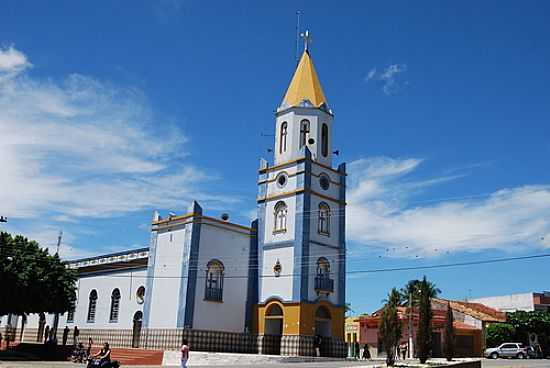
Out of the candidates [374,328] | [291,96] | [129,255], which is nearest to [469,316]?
[374,328]

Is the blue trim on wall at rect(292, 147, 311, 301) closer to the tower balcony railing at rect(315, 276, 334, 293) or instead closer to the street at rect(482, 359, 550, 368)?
the tower balcony railing at rect(315, 276, 334, 293)

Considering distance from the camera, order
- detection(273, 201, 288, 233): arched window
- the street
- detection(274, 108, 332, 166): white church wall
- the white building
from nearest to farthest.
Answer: the street < detection(273, 201, 288, 233): arched window < detection(274, 108, 332, 166): white church wall < the white building

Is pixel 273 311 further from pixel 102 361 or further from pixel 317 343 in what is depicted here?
pixel 102 361

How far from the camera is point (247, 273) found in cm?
3672

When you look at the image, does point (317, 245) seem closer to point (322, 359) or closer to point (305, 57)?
point (322, 359)

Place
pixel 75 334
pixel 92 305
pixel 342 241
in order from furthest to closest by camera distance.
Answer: pixel 92 305
pixel 75 334
pixel 342 241

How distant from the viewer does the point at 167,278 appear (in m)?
35.4

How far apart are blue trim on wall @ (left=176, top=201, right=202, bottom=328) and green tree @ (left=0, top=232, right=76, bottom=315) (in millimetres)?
6829

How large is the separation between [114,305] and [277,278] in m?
11.3

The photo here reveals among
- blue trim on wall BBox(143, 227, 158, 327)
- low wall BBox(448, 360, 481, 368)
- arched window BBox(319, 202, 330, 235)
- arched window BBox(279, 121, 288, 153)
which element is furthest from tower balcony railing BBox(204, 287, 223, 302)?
low wall BBox(448, 360, 481, 368)

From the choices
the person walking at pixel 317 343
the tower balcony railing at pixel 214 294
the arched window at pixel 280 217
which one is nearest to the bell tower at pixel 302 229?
the arched window at pixel 280 217

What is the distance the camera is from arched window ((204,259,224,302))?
3488 centimetres

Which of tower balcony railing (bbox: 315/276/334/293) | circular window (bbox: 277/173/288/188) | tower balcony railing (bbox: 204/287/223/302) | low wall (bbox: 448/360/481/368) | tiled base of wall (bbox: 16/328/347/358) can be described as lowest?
low wall (bbox: 448/360/481/368)

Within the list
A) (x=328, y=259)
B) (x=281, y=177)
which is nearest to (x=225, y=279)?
(x=328, y=259)
